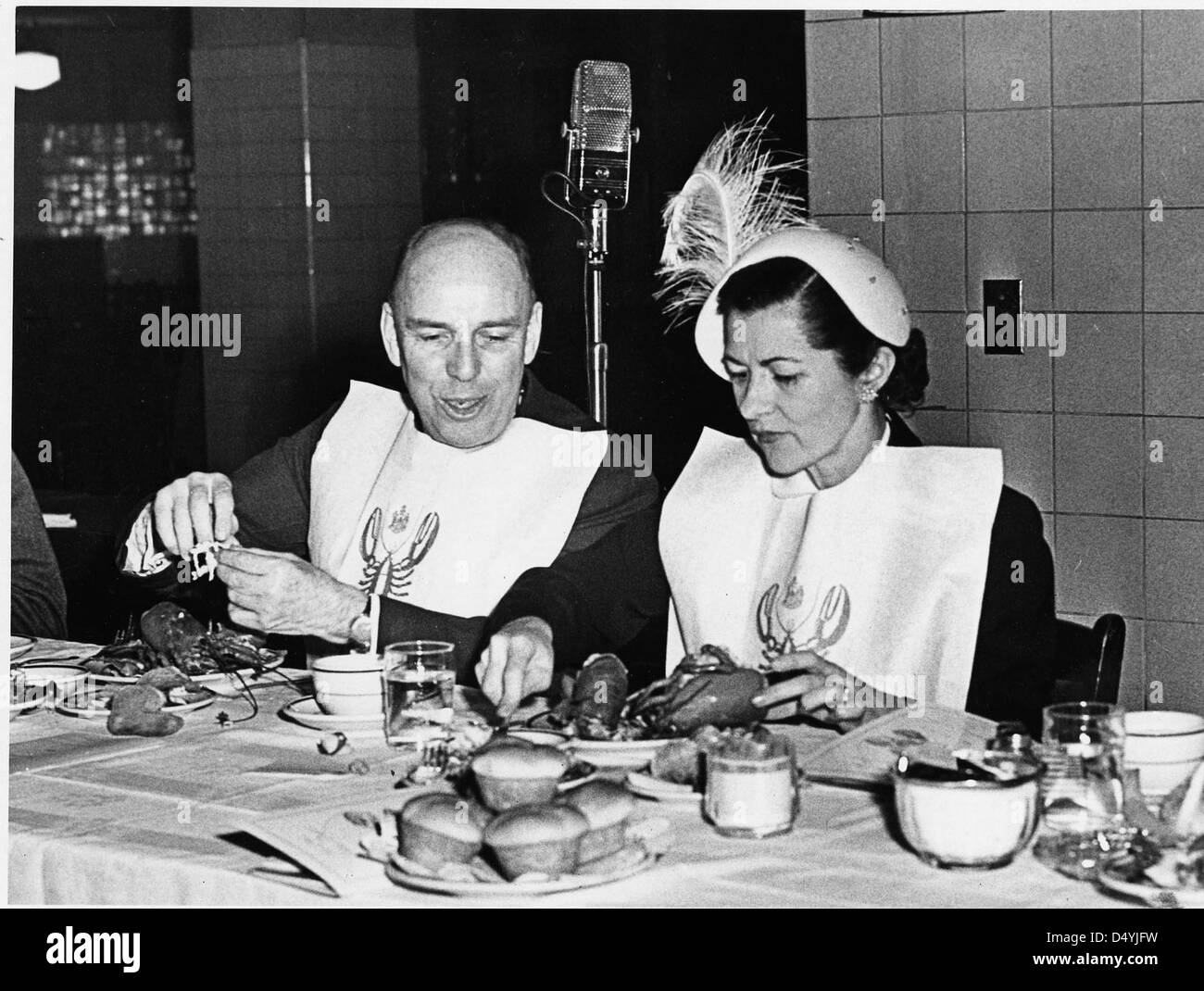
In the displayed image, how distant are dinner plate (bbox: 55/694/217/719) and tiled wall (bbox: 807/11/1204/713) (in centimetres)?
124

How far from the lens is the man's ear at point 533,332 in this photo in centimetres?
267

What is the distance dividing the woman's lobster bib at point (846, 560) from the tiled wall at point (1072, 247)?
176 millimetres

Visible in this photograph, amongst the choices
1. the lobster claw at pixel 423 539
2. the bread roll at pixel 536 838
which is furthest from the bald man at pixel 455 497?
the bread roll at pixel 536 838

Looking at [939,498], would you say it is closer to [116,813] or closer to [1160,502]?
[1160,502]

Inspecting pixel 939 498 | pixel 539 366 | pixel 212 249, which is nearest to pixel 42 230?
pixel 212 249

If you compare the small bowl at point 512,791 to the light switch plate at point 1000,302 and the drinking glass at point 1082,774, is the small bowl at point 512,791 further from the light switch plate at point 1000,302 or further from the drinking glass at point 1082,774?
the light switch plate at point 1000,302

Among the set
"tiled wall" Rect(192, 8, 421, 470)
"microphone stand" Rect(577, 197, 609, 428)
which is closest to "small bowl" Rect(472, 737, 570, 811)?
"microphone stand" Rect(577, 197, 609, 428)

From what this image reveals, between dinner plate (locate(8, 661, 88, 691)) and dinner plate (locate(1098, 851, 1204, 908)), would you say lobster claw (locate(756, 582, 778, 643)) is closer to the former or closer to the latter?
dinner plate (locate(8, 661, 88, 691))

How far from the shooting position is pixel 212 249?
3.86 metres

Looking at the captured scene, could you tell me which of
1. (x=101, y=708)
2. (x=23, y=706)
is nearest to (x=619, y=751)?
(x=101, y=708)
